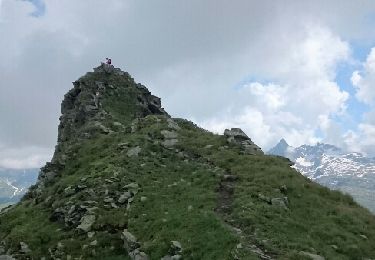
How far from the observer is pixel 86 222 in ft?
120

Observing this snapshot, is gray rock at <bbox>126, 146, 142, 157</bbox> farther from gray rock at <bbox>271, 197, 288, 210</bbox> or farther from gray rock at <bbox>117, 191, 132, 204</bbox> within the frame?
gray rock at <bbox>271, 197, 288, 210</bbox>

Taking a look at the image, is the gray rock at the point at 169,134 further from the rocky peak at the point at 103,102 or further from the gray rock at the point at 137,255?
the gray rock at the point at 137,255

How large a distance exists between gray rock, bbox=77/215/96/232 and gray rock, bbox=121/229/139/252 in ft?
12.7

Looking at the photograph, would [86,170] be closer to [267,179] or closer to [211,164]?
[211,164]

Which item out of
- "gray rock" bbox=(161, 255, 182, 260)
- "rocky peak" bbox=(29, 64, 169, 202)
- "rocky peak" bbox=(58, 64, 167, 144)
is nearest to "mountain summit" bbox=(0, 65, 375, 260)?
"gray rock" bbox=(161, 255, 182, 260)

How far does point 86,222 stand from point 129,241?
5.87 meters

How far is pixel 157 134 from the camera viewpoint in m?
→ 53.3

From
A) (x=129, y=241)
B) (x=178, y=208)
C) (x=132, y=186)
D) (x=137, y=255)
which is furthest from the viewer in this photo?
(x=132, y=186)

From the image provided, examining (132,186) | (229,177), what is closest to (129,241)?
(132,186)

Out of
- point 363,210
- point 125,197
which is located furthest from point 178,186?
point 363,210

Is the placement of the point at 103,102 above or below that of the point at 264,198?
above

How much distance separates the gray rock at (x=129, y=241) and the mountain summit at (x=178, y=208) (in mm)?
85

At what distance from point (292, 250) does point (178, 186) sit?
14.3 m

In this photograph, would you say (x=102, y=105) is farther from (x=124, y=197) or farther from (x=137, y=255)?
→ (x=137, y=255)
